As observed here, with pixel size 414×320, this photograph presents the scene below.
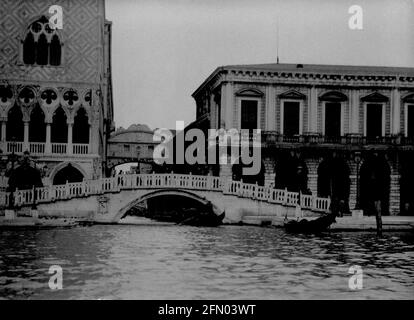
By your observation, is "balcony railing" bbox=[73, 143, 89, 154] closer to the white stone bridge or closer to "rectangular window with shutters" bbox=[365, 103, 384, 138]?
the white stone bridge

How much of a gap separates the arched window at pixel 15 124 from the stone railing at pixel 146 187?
6.93 ft

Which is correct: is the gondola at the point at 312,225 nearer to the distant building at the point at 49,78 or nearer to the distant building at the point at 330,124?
the distant building at the point at 330,124

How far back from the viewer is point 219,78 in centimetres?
2483

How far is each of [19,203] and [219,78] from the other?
28.4 ft

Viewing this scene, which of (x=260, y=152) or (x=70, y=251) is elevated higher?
(x=260, y=152)

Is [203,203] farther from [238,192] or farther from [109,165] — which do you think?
[109,165]

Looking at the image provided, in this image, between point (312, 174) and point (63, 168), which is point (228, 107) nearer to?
point (312, 174)

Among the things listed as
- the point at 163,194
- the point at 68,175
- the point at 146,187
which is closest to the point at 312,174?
the point at 163,194

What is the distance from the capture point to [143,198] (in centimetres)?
2092

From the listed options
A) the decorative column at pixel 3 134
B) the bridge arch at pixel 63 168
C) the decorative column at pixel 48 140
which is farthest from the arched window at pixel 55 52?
the bridge arch at pixel 63 168

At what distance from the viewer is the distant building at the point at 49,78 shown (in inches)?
826

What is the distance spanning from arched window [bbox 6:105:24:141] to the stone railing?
6.93ft

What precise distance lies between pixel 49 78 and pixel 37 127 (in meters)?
1.66

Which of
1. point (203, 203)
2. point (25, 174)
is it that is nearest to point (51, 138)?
point (25, 174)
